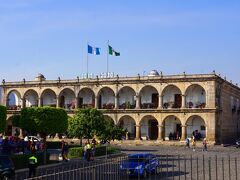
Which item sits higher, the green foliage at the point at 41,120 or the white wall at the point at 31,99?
the white wall at the point at 31,99

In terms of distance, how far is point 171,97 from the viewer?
60.8 m

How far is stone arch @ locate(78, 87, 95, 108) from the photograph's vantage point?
65062 millimetres

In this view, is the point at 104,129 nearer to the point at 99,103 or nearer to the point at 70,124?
the point at 70,124

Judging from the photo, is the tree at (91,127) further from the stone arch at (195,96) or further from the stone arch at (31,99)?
the stone arch at (31,99)

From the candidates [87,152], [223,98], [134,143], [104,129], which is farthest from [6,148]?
[223,98]

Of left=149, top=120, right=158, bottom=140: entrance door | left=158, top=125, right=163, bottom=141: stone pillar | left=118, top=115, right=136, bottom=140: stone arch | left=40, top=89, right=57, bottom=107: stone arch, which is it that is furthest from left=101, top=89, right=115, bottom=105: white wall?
left=158, top=125, right=163, bottom=141: stone pillar

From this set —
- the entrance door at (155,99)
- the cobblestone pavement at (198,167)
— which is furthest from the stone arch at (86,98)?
the cobblestone pavement at (198,167)

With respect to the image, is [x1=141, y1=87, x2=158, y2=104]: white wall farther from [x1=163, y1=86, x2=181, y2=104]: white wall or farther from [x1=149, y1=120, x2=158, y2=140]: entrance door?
[x1=149, y1=120, x2=158, y2=140]: entrance door

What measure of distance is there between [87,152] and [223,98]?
109 ft

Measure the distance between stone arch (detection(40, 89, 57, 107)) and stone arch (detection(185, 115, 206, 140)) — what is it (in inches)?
774

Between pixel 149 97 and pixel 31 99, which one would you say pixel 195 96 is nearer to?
pixel 149 97

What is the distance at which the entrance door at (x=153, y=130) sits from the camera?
62.5m

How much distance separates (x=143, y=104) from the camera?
62.7 meters

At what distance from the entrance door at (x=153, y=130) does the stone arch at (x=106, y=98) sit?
5804 millimetres
